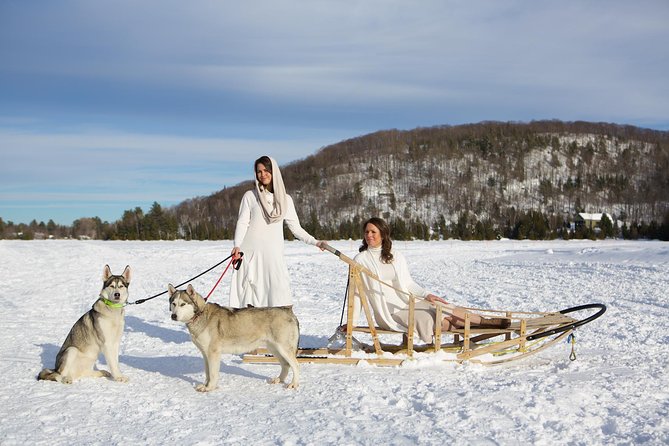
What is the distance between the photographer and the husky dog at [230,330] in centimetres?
587

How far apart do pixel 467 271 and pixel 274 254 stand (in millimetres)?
15986

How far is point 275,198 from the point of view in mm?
7055

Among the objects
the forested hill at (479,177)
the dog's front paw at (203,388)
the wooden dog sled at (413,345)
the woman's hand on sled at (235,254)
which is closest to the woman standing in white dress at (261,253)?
the woman's hand on sled at (235,254)

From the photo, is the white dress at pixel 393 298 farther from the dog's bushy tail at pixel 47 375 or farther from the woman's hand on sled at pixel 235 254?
the dog's bushy tail at pixel 47 375

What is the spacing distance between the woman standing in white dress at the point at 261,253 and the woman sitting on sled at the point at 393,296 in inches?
30.1

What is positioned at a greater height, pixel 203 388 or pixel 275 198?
pixel 275 198

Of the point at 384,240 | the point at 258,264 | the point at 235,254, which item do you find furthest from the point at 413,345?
the point at 235,254

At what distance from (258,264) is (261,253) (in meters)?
0.15

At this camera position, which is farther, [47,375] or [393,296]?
[393,296]

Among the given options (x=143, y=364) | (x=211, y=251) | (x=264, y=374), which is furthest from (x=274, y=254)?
(x=211, y=251)

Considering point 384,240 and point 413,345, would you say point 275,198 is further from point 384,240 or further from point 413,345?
point 413,345

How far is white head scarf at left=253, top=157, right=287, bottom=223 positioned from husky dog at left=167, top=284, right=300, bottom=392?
1.48 meters

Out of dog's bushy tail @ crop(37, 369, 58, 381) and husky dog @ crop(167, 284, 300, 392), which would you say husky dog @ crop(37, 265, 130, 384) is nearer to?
dog's bushy tail @ crop(37, 369, 58, 381)

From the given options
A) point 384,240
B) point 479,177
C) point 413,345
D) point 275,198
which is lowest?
point 413,345
